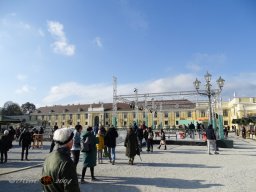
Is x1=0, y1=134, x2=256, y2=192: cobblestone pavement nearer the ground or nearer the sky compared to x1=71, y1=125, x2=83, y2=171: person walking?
nearer the ground

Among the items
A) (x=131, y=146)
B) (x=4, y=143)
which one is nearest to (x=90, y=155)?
(x=131, y=146)

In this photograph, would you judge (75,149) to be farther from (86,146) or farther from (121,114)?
(121,114)

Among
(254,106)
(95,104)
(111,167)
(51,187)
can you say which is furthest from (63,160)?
(95,104)

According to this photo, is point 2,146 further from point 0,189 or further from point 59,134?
point 59,134

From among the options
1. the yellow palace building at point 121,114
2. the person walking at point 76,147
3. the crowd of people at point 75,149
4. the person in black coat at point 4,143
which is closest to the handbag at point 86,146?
the crowd of people at point 75,149

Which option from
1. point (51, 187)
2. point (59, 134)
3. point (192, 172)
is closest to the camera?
point (51, 187)

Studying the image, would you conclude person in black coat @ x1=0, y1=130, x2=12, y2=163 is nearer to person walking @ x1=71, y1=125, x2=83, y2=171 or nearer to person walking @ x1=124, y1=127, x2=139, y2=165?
person walking @ x1=71, y1=125, x2=83, y2=171

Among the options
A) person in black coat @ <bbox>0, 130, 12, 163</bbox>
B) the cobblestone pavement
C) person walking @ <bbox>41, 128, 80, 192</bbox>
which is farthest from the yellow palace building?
person walking @ <bbox>41, 128, 80, 192</bbox>

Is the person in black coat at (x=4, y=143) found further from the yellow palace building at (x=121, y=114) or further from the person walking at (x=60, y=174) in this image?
the yellow palace building at (x=121, y=114)

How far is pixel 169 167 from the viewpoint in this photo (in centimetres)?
1109

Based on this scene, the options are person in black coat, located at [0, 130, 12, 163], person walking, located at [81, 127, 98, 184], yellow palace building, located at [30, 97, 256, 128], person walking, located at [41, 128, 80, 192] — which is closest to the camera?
person walking, located at [41, 128, 80, 192]

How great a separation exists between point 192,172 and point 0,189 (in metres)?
6.46

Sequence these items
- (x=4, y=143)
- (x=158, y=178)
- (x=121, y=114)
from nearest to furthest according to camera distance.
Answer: (x=158, y=178), (x=4, y=143), (x=121, y=114)

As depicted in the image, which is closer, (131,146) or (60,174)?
(60,174)
